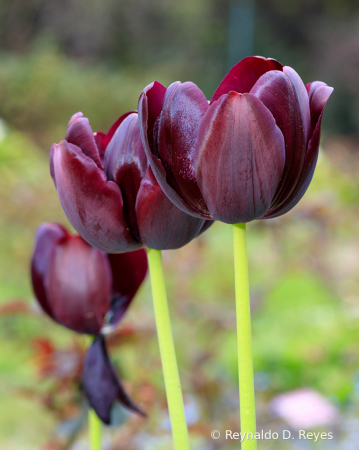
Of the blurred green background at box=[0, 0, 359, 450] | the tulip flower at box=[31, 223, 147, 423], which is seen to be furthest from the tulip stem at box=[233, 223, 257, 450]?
the blurred green background at box=[0, 0, 359, 450]

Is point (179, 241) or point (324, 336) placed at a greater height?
point (179, 241)

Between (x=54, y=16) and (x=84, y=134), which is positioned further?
(x=54, y=16)

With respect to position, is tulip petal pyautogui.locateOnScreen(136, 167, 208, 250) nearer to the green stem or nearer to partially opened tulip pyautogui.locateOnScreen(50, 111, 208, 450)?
partially opened tulip pyautogui.locateOnScreen(50, 111, 208, 450)

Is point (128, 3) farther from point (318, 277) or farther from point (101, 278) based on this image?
point (101, 278)

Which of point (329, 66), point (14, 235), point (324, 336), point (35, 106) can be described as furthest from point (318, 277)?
point (329, 66)

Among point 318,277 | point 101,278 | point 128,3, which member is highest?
point 128,3

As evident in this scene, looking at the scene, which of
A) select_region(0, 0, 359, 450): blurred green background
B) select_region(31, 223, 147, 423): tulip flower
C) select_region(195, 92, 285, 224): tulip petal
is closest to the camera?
select_region(195, 92, 285, 224): tulip petal

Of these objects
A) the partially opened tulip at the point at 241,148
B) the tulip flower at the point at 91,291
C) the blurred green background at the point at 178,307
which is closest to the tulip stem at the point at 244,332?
the partially opened tulip at the point at 241,148

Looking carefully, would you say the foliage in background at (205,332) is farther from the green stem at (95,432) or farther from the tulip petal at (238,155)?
the tulip petal at (238,155)
